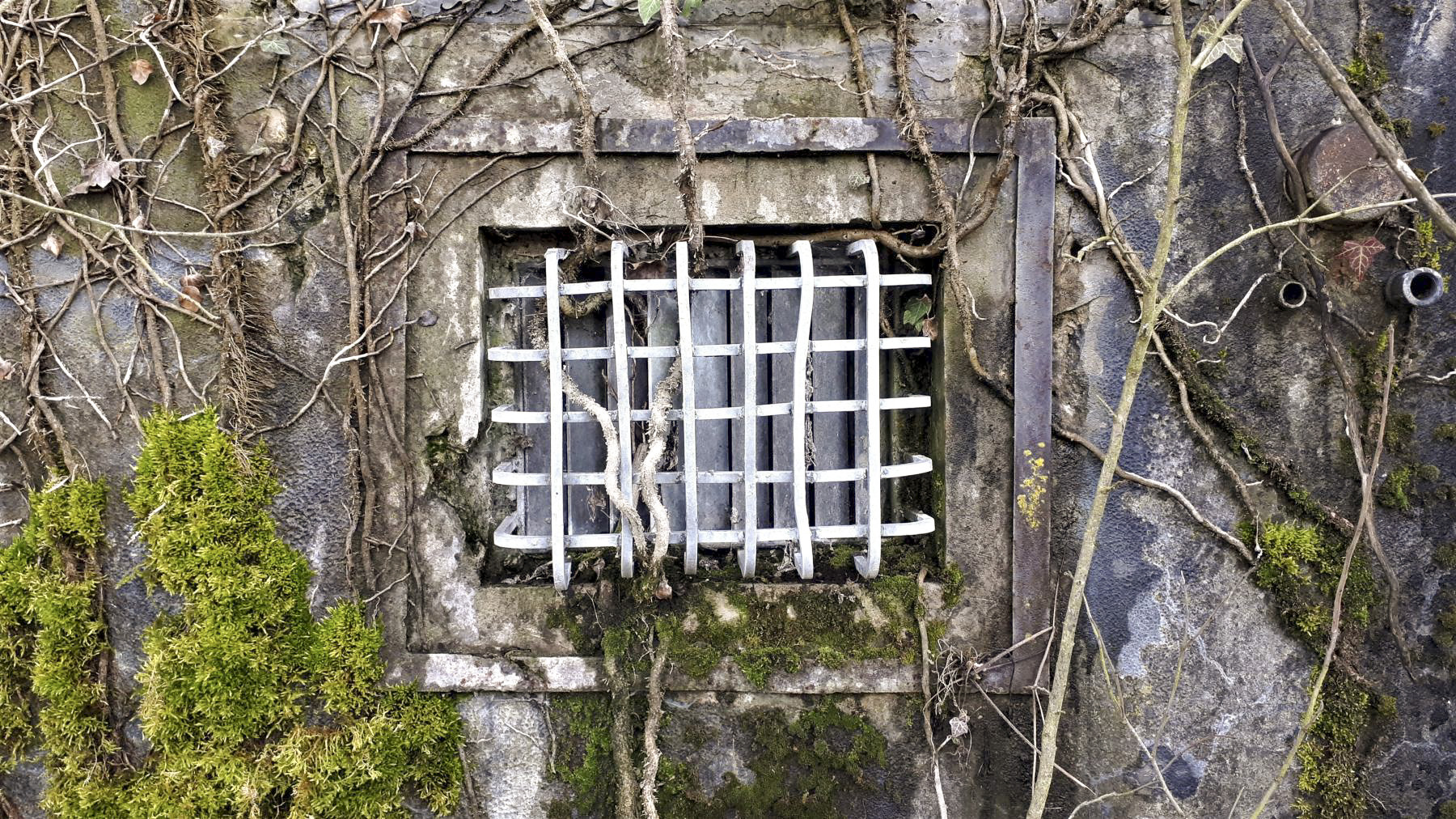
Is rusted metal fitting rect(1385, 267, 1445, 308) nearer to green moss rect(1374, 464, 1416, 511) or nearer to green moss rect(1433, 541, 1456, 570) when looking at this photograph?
green moss rect(1374, 464, 1416, 511)

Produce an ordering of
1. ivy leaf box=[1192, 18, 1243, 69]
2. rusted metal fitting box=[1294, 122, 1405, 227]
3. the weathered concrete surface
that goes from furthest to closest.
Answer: the weathered concrete surface → rusted metal fitting box=[1294, 122, 1405, 227] → ivy leaf box=[1192, 18, 1243, 69]

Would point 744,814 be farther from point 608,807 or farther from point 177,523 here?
point 177,523

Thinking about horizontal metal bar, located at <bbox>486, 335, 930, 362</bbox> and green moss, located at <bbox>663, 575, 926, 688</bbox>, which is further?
green moss, located at <bbox>663, 575, 926, 688</bbox>

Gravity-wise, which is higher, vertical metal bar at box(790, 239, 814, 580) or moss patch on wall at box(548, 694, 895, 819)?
vertical metal bar at box(790, 239, 814, 580)

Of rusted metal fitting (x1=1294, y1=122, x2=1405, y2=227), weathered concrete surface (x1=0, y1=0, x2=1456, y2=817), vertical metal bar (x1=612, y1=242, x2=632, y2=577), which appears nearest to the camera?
vertical metal bar (x1=612, y1=242, x2=632, y2=577)

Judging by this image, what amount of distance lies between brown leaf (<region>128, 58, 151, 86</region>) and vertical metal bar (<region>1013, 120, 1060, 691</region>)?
252 centimetres

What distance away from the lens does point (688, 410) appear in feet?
6.81

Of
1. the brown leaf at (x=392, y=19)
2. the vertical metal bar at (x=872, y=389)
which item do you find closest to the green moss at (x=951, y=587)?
the vertical metal bar at (x=872, y=389)

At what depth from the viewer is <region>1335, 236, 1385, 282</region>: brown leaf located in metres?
2.24

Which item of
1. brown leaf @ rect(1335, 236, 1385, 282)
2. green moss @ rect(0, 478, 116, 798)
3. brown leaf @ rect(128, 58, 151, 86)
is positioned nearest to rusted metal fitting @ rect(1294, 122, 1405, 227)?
brown leaf @ rect(1335, 236, 1385, 282)

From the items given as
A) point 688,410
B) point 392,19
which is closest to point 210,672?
point 688,410

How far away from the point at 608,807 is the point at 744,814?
41cm

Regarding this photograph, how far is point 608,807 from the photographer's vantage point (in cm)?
233

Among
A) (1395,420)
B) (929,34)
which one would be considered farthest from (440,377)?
(1395,420)
